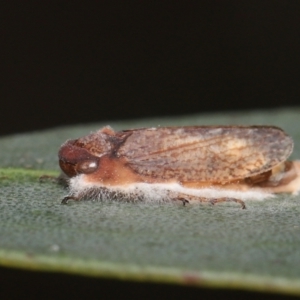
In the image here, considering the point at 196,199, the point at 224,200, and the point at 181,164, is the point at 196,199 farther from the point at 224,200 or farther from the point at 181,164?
the point at 181,164

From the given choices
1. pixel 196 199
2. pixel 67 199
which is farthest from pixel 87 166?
pixel 196 199

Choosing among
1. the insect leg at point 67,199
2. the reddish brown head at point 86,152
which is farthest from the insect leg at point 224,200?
the insect leg at point 67,199

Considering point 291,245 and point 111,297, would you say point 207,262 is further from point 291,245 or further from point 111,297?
point 111,297

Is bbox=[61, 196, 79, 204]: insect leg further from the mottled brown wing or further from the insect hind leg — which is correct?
the insect hind leg

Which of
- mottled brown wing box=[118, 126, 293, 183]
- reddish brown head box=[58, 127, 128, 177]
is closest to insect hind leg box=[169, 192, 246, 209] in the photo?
mottled brown wing box=[118, 126, 293, 183]

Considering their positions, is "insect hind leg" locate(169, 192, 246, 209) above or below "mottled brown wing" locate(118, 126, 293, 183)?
below

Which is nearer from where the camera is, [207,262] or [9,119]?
[207,262]

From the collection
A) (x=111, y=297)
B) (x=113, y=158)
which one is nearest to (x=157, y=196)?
(x=113, y=158)
